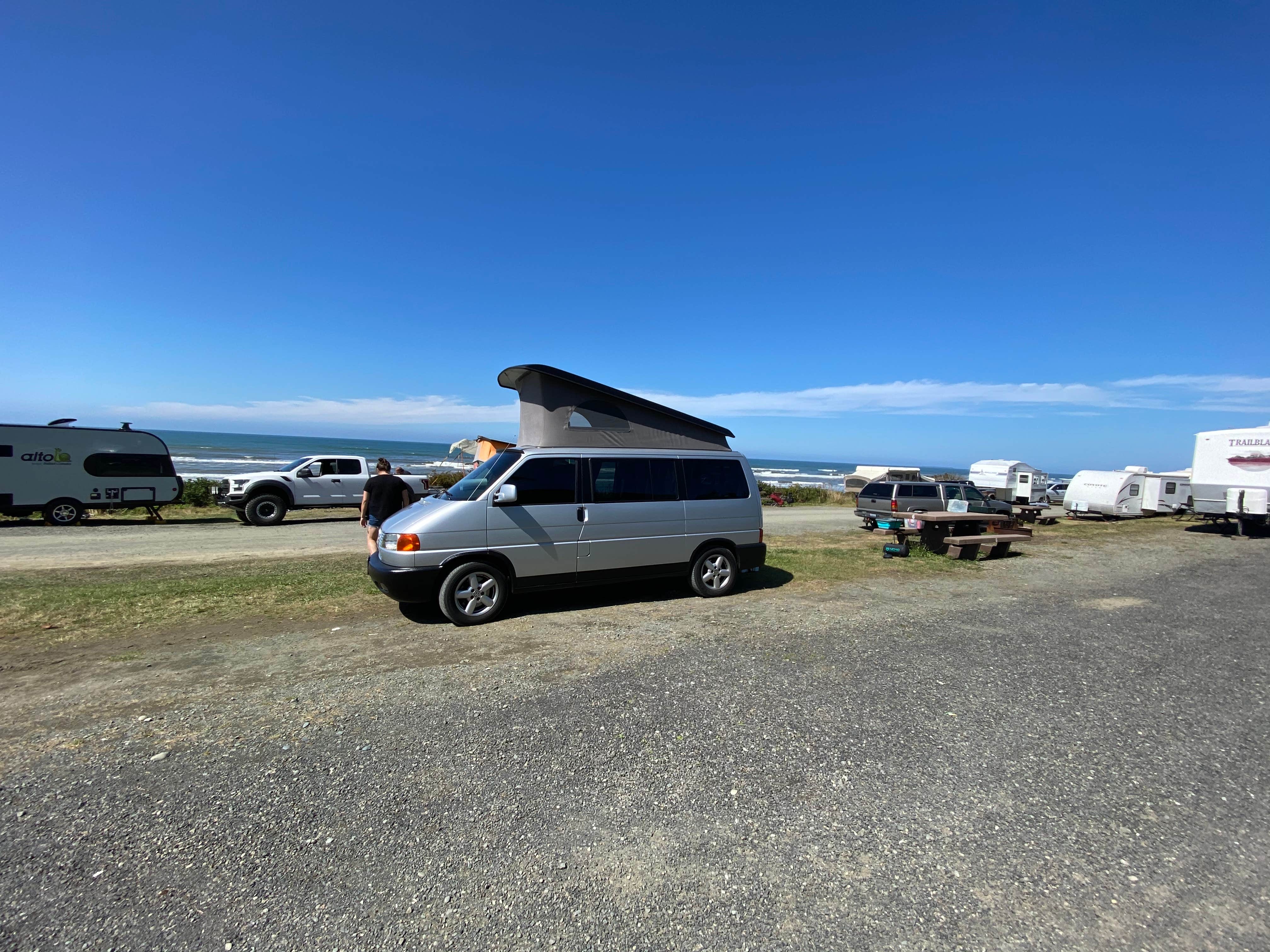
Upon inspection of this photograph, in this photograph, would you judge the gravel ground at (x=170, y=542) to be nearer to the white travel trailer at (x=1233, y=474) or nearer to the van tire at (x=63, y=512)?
the van tire at (x=63, y=512)

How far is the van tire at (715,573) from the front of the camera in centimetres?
802

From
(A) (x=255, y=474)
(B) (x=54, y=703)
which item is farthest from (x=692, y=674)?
(A) (x=255, y=474)

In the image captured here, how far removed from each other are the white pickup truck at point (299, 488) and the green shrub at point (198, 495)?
2.13 meters

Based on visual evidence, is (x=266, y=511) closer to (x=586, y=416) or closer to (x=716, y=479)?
(x=586, y=416)

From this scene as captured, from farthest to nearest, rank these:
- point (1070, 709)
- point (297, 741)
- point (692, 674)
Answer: point (692, 674) → point (1070, 709) → point (297, 741)

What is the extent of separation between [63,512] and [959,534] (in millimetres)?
21422

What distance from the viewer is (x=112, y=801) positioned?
10.2ft

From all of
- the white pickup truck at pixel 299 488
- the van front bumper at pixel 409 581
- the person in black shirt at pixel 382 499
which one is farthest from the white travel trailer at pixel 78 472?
the van front bumper at pixel 409 581

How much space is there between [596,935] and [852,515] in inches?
939

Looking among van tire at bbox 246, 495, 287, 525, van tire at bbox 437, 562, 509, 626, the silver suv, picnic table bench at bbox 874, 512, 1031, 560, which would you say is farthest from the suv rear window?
van tire at bbox 246, 495, 287, 525

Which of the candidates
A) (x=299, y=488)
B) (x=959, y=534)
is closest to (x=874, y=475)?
(x=959, y=534)

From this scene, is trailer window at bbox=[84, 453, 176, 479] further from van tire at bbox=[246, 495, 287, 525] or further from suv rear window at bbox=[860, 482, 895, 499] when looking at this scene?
suv rear window at bbox=[860, 482, 895, 499]

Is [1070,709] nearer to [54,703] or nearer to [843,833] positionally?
[843,833]

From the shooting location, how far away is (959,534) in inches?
513
